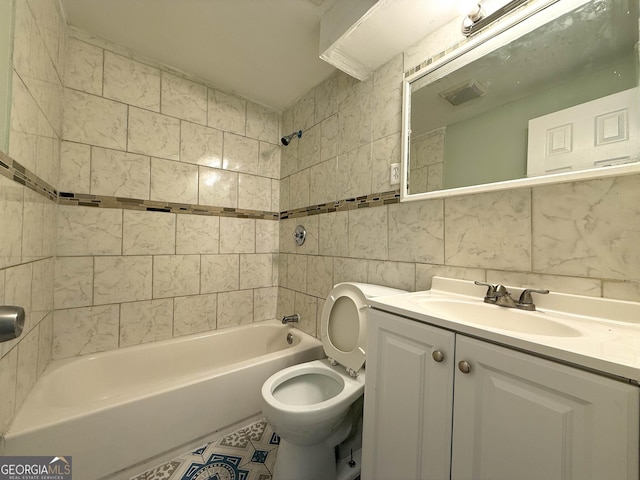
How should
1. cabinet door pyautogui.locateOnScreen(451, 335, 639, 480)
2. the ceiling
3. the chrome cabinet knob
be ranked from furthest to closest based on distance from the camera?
the ceiling, the chrome cabinet knob, cabinet door pyautogui.locateOnScreen(451, 335, 639, 480)

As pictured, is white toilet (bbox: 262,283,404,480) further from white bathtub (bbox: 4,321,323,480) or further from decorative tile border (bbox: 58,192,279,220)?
decorative tile border (bbox: 58,192,279,220)

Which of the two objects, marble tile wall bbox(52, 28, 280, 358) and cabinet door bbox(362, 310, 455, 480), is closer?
cabinet door bbox(362, 310, 455, 480)

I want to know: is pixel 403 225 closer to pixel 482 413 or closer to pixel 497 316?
pixel 497 316

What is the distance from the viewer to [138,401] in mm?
1174

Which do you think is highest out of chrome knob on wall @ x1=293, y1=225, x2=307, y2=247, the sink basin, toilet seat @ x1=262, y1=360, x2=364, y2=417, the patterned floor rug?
chrome knob on wall @ x1=293, y1=225, x2=307, y2=247

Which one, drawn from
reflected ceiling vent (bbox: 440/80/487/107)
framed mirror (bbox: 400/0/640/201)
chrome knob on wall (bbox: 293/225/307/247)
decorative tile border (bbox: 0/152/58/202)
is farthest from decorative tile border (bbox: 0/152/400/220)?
reflected ceiling vent (bbox: 440/80/487/107)

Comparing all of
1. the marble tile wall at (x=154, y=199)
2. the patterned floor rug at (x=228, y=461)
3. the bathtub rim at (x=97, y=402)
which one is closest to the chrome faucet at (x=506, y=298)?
the bathtub rim at (x=97, y=402)

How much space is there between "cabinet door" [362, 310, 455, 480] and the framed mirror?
0.67 meters

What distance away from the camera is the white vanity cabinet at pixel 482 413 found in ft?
1.54

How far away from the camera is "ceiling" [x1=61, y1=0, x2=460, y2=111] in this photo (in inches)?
53.1

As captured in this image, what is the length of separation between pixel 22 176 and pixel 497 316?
72.5 inches

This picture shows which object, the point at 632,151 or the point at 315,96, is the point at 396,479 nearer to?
the point at 632,151

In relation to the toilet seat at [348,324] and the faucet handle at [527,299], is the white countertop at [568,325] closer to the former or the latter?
the faucet handle at [527,299]

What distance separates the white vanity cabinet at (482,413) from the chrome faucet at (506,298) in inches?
13.9
